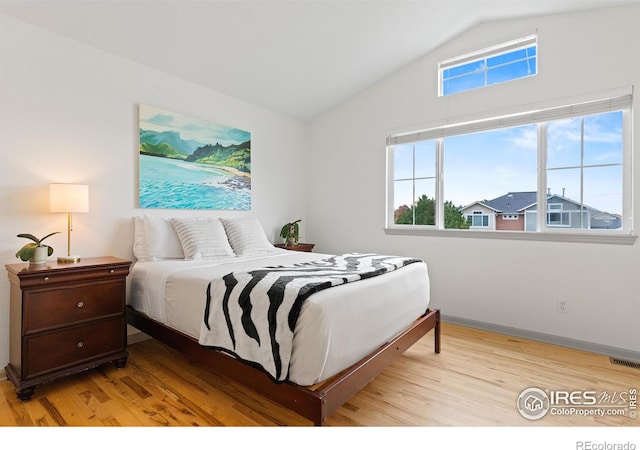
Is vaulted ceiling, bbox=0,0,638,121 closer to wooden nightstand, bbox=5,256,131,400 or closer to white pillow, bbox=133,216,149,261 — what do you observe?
white pillow, bbox=133,216,149,261

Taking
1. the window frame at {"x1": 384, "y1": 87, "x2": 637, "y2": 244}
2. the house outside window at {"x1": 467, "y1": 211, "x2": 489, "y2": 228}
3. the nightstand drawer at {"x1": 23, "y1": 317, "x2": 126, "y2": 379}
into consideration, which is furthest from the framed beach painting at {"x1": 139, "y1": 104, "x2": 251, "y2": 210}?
the house outside window at {"x1": 467, "y1": 211, "x2": 489, "y2": 228}

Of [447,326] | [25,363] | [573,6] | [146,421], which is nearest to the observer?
[146,421]

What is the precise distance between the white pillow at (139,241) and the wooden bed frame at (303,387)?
21.4 inches

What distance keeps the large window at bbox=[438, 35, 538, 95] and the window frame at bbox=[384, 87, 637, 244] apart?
0.38 m

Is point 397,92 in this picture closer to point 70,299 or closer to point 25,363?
point 70,299

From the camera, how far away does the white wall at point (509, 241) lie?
8.91 ft

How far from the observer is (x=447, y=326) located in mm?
3477

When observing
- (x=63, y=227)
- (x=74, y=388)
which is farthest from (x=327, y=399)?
(x=63, y=227)

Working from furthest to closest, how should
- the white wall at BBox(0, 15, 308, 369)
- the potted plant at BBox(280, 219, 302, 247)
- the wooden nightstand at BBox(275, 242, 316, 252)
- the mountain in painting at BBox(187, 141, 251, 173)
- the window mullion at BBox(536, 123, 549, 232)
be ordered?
the potted plant at BBox(280, 219, 302, 247), the wooden nightstand at BBox(275, 242, 316, 252), the mountain in painting at BBox(187, 141, 251, 173), the window mullion at BBox(536, 123, 549, 232), the white wall at BBox(0, 15, 308, 369)

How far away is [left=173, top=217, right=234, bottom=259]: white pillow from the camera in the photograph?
113 inches

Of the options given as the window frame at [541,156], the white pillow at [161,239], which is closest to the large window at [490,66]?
the window frame at [541,156]

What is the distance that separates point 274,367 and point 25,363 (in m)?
1.57

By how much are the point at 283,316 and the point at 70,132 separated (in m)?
2.29

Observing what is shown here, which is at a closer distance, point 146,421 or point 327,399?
point 327,399
